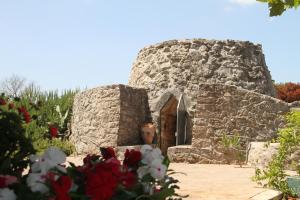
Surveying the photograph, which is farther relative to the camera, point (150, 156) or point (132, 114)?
point (132, 114)

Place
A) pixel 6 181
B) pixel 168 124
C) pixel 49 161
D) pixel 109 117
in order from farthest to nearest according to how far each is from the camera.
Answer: pixel 168 124, pixel 109 117, pixel 49 161, pixel 6 181

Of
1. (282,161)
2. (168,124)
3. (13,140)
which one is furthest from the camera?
(168,124)

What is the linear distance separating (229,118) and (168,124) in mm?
2647

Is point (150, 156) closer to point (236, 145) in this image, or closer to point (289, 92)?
point (236, 145)

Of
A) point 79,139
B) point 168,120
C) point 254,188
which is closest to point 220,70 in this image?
point 168,120

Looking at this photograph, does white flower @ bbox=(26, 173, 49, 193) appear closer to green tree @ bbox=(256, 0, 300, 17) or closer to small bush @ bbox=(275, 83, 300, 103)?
green tree @ bbox=(256, 0, 300, 17)

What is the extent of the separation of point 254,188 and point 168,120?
8.46 metres

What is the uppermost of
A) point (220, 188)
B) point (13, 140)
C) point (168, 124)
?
point (168, 124)

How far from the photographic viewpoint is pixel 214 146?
535 inches

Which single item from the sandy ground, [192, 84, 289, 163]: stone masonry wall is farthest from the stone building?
the sandy ground

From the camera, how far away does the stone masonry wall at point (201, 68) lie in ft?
50.2

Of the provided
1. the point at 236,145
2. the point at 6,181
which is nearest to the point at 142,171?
the point at 6,181

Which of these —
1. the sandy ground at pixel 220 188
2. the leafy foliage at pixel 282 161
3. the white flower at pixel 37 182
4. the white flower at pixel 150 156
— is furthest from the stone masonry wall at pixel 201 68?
the white flower at pixel 37 182

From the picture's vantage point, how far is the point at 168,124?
51.7 feet
